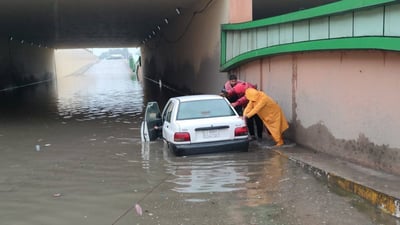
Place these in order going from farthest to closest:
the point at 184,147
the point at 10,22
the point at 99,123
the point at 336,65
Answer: the point at 10,22, the point at 99,123, the point at 184,147, the point at 336,65

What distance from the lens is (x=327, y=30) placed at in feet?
30.0

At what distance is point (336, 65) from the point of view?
8695mm

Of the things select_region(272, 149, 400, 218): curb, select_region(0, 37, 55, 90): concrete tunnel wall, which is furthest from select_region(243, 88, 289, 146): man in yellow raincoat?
select_region(0, 37, 55, 90): concrete tunnel wall

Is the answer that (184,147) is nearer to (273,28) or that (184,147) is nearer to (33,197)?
(33,197)

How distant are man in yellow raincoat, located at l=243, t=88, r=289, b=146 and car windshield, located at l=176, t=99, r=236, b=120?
1.93 feet

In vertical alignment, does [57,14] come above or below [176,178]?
above

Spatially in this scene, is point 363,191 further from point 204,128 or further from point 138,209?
point 204,128

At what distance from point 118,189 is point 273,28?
6868 millimetres

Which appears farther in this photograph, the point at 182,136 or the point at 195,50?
the point at 195,50

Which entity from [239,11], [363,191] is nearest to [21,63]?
[239,11]

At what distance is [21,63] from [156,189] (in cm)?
3836

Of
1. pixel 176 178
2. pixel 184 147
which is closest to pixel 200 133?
pixel 184 147

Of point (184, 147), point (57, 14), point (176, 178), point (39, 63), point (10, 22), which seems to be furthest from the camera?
point (39, 63)

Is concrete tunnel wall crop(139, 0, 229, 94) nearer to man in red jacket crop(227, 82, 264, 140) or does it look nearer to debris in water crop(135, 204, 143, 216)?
man in red jacket crop(227, 82, 264, 140)
